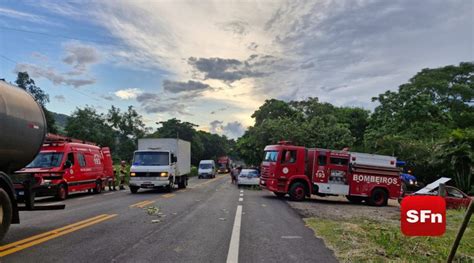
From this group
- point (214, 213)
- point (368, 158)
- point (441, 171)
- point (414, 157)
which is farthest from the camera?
point (414, 157)

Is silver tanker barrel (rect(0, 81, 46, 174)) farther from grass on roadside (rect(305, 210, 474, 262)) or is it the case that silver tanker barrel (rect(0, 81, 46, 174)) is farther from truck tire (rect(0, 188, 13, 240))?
grass on roadside (rect(305, 210, 474, 262))

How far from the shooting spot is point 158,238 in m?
9.09

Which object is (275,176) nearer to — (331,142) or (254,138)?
(331,142)

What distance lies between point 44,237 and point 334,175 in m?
15.1

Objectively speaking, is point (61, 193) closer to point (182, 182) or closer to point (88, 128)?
point (182, 182)

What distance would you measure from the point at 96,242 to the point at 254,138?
1752 inches

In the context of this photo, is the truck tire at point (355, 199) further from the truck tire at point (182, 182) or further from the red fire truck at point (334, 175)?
the truck tire at point (182, 182)

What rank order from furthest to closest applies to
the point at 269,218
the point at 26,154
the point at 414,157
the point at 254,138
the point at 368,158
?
the point at 254,138, the point at 414,157, the point at 368,158, the point at 269,218, the point at 26,154

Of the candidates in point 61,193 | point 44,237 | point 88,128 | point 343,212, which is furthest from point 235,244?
point 88,128

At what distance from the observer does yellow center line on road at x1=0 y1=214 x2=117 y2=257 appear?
7605 millimetres

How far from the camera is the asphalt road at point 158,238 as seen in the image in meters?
7.35

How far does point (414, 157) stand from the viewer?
33.5 m

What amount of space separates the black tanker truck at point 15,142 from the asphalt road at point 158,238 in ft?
1.91

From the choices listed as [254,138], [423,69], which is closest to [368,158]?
[254,138]
